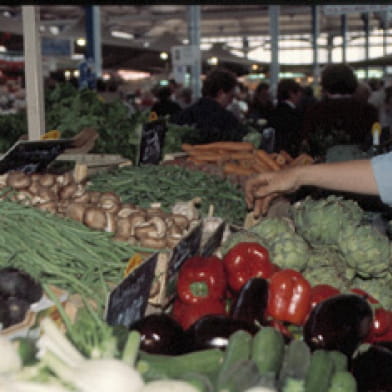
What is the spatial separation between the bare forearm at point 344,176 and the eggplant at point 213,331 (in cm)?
121

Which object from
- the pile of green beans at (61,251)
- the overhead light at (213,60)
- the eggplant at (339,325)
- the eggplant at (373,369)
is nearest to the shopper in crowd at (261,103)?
the pile of green beans at (61,251)

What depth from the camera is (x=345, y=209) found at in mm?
3396

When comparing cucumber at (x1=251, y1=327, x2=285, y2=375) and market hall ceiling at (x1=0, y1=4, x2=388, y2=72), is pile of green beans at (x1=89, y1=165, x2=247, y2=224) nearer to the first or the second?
cucumber at (x1=251, y1=327, x2=285, y2=375)

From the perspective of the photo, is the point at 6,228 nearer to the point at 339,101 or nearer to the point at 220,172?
the point at 220,172

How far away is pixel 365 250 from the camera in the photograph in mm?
3125

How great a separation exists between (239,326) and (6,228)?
1.06m

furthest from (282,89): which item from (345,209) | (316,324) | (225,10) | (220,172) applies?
(225,10)

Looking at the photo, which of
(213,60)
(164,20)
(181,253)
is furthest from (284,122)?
(164,20)

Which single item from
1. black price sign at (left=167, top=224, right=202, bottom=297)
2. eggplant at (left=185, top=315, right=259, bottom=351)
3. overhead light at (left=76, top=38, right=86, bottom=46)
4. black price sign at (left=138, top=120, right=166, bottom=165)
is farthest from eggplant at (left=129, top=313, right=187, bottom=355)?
overhead light at (left=76, top=38, right=86, bottom=46)

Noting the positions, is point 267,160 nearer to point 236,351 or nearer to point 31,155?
point 31,155

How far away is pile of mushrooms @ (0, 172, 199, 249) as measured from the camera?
3.04 meters

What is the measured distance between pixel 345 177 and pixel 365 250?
14.7 inches

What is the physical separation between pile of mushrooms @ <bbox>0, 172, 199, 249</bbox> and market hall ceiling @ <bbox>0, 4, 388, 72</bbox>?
54.4ft

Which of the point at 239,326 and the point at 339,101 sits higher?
the point at 339,101
